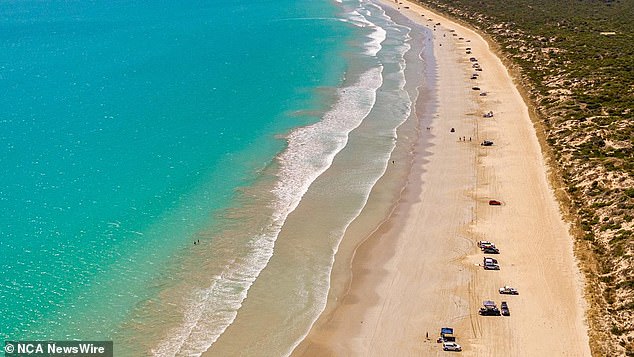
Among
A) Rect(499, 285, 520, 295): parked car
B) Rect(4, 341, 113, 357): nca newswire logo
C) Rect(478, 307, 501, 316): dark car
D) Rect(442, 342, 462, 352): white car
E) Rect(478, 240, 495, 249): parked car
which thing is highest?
Rect(478, 240, 495, 249): parked car

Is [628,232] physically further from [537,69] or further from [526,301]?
[537,69]

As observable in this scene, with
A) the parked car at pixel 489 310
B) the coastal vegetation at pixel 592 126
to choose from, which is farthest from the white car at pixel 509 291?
the coastal vegetation at pixel 592 126

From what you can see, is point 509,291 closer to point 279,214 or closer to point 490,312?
point 490,312

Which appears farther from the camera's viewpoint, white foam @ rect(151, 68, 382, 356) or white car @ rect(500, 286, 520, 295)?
white car @ rect(500, 286, 520, 295)

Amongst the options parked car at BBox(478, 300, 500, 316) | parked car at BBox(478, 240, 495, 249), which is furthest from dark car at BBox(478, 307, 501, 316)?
parked car at BBox(478, 240, 495, 249)

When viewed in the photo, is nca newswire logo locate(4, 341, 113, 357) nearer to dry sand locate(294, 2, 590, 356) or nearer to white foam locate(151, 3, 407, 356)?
white foam locate(151, 3, 407, 356)

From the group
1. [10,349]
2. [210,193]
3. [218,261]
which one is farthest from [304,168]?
[10,349]

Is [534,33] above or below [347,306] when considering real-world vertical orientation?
above
